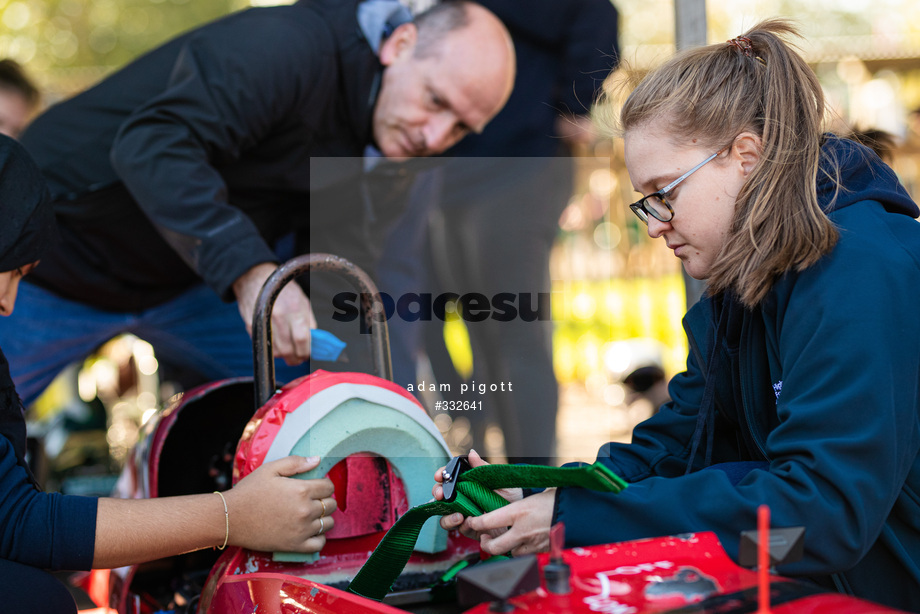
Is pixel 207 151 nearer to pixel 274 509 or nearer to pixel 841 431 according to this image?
pixel 274 509

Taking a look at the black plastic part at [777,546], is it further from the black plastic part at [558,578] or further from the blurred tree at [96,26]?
the blurred tree at [96,26]

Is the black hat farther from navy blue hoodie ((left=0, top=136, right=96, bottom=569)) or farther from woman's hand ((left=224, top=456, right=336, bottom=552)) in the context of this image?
woman's hand ((left=224, top=456, right=336, bottom=552))

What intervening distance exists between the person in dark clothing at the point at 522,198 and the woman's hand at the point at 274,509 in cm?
157

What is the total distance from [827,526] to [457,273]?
2.45 m

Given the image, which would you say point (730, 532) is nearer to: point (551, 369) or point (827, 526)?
point (827, 526)

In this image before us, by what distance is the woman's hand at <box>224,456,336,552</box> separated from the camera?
1.22 meters

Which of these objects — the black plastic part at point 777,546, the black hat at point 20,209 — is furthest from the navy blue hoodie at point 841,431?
the black hat at point 20,209

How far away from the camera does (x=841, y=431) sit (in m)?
0.96

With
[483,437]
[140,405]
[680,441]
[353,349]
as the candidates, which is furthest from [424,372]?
[140,405]

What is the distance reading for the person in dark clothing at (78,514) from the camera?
3.62ft

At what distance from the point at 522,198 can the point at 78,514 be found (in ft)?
7.06

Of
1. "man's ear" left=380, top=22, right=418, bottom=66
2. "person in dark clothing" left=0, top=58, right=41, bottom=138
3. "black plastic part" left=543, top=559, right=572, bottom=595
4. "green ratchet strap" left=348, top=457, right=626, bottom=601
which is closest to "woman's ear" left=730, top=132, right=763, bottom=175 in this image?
"green ratchet strap" left=348, top=457, right=626, bottom=601

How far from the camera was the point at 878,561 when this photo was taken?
3.55ft

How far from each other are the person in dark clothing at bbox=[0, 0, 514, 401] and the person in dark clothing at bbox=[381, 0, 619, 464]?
562mm
